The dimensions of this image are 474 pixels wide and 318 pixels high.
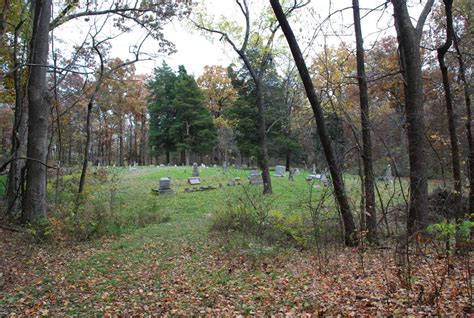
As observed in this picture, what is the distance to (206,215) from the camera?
41.1ft

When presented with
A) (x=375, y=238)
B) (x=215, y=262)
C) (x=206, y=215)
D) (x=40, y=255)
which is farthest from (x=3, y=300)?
(x=206, y=215)

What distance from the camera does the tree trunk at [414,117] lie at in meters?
6.62

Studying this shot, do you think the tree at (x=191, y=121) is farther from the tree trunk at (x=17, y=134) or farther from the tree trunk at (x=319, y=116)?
the tree trunk at (x=319, y=116)

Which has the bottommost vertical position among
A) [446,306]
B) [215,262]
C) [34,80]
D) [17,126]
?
[215,262]

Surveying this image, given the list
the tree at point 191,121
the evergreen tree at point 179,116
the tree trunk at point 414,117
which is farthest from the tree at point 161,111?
the tree trunk at point 414,117

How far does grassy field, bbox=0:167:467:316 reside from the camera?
14.5 feet

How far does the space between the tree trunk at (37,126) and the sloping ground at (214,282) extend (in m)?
0.98

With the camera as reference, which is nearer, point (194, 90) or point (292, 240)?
point (292, 240)

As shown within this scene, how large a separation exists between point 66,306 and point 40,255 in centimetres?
302

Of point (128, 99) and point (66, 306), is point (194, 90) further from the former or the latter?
point (66, 306)

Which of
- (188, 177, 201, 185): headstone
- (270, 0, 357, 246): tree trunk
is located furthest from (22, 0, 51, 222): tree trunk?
(188, 177, 201, 185): headstone

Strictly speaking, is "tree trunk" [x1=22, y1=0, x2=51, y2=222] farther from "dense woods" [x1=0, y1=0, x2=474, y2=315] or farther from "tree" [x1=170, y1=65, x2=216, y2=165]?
"tree" [x1=170, y1=65, x2=216, y2=165]

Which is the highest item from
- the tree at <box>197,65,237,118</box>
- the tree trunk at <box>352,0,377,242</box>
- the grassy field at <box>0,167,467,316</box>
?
the tree at <box>197,65,237,118</box>

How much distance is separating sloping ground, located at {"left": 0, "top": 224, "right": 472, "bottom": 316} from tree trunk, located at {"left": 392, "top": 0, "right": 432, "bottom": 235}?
1185mm
